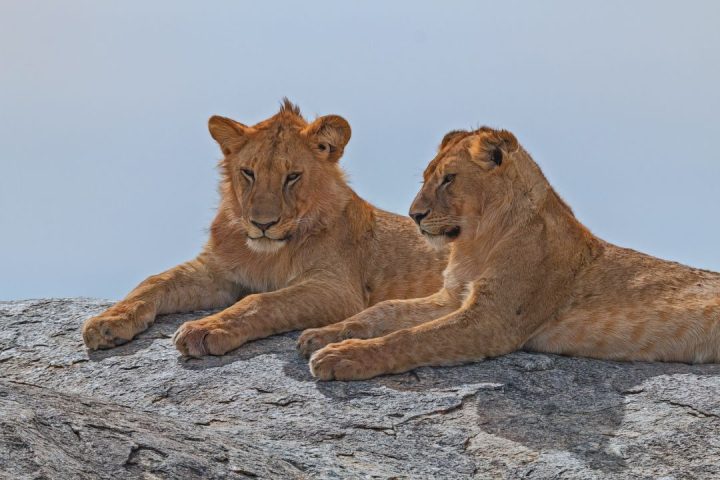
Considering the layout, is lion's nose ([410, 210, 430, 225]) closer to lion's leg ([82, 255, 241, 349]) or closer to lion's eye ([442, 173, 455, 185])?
lion's eye ([442, 173, 455, 185])

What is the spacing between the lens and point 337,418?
503 centimetres

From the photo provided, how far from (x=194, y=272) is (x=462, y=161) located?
5.86 ft

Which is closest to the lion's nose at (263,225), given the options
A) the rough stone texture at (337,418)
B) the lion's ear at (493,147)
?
the rough stone texture at (337,418)

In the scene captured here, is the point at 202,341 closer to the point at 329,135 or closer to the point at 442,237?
the point at 442,237

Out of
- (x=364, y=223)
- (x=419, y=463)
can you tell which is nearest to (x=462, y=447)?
(x=419, y=463)

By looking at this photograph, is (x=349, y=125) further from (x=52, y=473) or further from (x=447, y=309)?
(x=52, y=473)

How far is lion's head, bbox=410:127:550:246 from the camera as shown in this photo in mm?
5977

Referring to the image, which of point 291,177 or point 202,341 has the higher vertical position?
point 291,177

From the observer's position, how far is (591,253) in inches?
246

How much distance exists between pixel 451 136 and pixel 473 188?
1.31 ft

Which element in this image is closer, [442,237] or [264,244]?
[442,237]

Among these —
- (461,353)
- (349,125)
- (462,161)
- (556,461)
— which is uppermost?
(349,125)

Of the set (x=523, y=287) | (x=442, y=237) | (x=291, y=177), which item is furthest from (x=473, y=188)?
(x=291, y=177)

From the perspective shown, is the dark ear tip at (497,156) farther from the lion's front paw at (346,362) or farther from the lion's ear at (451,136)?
the lion's front paw at (346,362)
